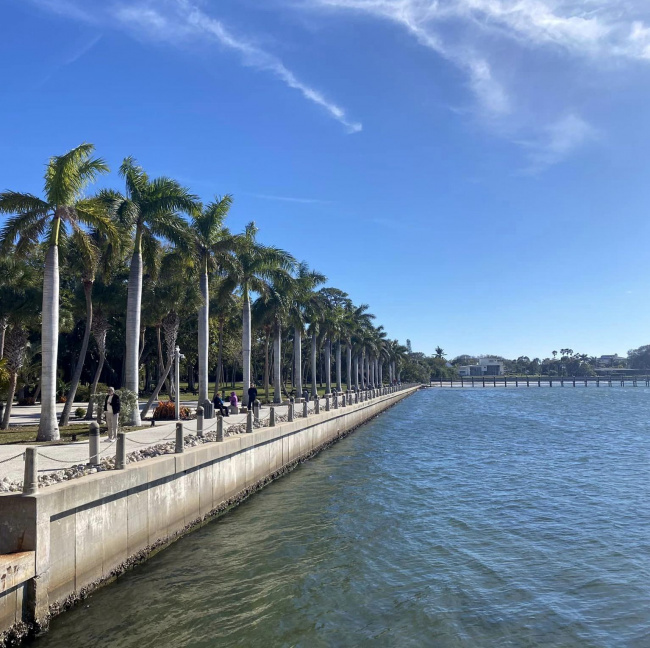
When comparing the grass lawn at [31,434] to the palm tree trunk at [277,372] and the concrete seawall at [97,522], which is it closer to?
the concrete seawall at [97,522]

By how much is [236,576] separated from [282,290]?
33.9 m

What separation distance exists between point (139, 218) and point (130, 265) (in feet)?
6.99

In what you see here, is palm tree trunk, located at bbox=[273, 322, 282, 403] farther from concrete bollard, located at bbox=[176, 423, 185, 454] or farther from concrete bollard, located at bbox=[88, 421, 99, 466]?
concrete bollard, located at bbox=[88, 421, 99, 466]

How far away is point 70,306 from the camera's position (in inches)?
1378

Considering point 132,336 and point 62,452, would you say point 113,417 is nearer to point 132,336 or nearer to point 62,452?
point 62,452

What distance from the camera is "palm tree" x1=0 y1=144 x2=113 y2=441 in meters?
18.0

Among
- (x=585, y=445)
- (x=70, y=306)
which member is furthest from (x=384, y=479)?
(x=70, y=306)

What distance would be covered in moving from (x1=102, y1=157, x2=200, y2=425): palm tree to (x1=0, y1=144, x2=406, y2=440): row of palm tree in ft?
0.13

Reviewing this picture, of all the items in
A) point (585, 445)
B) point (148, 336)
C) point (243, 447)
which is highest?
point (148, 336)

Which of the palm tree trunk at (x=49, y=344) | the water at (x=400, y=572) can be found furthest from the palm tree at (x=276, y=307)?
the palm tree trunk at (x=49, y=344)

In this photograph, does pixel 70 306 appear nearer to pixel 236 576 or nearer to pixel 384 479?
pixel 384 479

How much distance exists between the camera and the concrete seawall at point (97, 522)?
852 centimetres

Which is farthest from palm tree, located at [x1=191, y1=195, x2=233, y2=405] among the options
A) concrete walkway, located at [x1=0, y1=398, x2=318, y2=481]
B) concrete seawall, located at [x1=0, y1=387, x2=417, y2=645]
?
concrete seawall, located at [x1=0, y1=387, x2=417, y2=645]

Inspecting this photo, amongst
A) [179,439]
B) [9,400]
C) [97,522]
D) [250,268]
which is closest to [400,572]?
[179,439]
